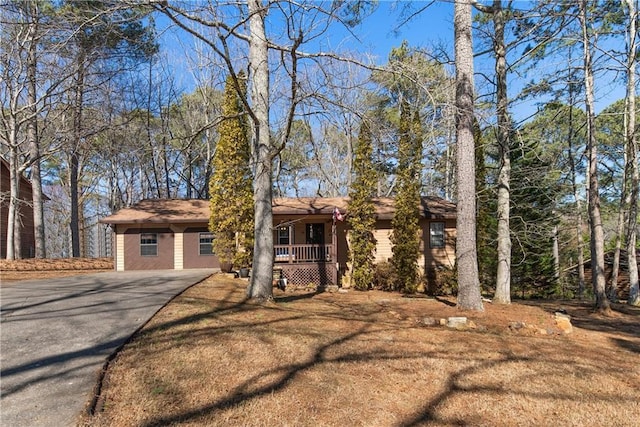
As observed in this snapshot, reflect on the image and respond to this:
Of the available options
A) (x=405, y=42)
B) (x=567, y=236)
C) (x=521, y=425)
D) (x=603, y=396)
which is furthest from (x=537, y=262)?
(x=521, y=425)

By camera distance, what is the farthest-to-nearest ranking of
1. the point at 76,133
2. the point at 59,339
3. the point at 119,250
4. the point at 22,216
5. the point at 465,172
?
the point at 22,216, the point at 76,133, the point at 119,250, the point at 465,172, the point at 59,339

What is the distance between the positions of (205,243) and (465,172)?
10.5 metres

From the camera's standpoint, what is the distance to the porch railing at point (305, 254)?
13359 mm

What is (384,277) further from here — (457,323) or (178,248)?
(178,248)

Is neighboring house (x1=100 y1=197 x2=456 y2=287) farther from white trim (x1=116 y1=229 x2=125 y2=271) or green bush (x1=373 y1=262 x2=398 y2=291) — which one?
green bush (x1=373 y1=262 x2=398 y2=291)

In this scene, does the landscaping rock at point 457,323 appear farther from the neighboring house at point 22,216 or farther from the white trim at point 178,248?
the neighboring house at point 22,216

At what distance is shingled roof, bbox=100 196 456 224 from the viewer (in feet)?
46.1

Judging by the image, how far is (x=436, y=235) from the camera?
14.5 metres

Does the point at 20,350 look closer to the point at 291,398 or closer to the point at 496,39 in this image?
the point at 291,398

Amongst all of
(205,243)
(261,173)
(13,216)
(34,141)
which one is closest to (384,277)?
(261,173)

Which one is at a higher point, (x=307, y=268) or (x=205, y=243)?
(x=205, y=243)

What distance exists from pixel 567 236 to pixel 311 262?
50.9 feet

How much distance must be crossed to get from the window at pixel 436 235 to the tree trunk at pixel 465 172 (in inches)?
274

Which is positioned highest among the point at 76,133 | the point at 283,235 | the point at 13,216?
the point at 76,133
